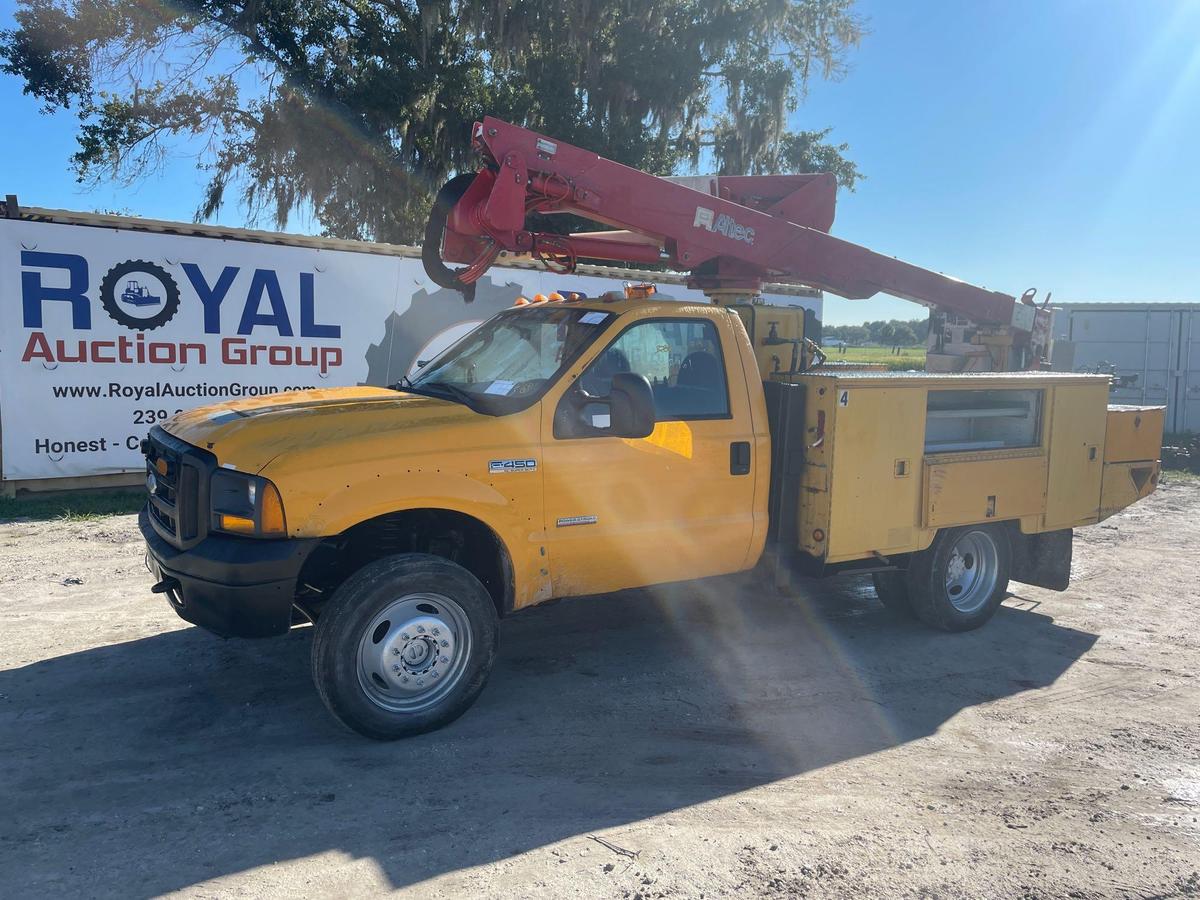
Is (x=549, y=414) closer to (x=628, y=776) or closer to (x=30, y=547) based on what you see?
(x=628, y=776)

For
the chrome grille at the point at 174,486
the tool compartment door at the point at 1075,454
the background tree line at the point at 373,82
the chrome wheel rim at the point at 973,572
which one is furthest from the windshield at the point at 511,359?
the background tree line at the point at 373,82

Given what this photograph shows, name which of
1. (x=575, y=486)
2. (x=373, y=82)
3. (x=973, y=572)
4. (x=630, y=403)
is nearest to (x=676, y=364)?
(x=630, y=403)

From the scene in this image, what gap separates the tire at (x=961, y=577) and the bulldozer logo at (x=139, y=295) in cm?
833

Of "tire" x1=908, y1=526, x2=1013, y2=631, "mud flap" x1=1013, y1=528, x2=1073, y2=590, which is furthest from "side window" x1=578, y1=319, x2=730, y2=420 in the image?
"mud flap" x1=1013, y1=528, x2=1073, y2=590

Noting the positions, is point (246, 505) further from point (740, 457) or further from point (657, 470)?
point (740, 457)

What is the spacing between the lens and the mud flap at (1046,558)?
7031 mm

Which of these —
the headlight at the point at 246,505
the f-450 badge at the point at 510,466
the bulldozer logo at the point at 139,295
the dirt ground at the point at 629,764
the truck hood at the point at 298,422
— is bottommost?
the dirt ground at the point at 629,764

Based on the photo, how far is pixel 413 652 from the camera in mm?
4496

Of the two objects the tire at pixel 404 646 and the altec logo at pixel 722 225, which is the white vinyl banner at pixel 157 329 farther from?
the tire at pixel 404 646

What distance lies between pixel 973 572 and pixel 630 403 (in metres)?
3.46

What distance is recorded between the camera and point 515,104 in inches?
792

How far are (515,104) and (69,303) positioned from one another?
12.5 metres

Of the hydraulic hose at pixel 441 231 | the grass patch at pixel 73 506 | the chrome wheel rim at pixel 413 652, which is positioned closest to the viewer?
the chrome wheel rim at pixel 413 652

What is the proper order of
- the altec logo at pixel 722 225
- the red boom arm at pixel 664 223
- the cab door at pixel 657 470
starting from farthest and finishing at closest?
the altec logo at pixel 722 225
the red boom arm at pixel 664 223
the cab door at pixel 657 470
